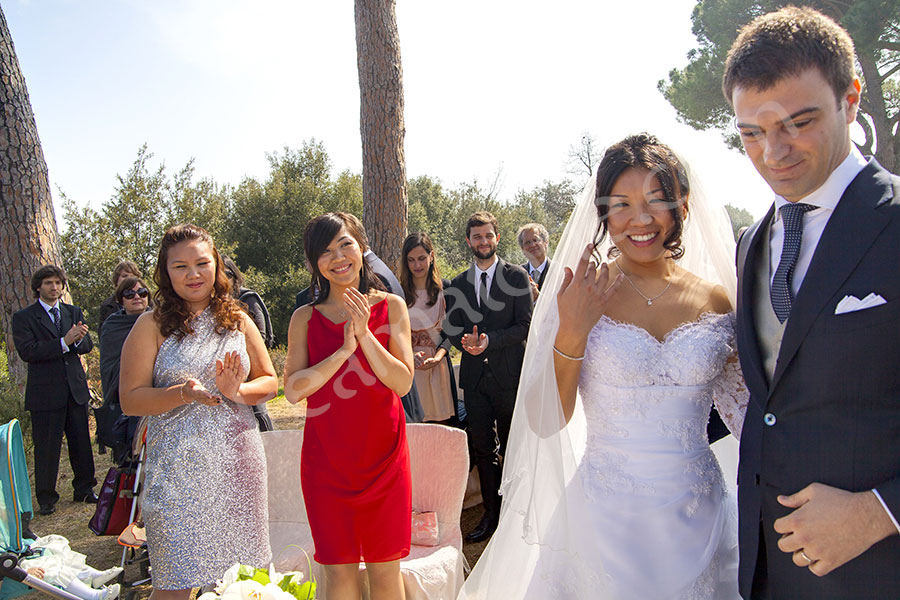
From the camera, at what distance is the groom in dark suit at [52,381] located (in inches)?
219

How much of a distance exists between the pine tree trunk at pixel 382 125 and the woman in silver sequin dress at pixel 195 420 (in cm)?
327

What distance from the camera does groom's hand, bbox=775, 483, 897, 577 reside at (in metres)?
→ 1.26

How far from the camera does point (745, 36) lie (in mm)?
1489

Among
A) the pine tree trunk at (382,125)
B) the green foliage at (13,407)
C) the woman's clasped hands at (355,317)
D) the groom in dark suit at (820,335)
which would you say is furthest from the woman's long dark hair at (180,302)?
the green foliage at (13,407)

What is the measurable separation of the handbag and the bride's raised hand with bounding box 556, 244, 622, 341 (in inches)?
112

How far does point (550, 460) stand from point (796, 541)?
2.85ft

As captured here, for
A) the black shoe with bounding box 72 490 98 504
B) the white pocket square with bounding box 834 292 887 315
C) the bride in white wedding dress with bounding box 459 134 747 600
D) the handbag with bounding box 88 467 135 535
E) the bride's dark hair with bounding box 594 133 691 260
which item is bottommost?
the black shoe with bounding box 72 490 98 504

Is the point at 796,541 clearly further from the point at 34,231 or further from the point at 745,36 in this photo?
the point at 34,231

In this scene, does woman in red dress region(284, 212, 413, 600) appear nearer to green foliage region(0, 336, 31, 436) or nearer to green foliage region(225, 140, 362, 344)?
green foliage region(0, 336, 31, 436)

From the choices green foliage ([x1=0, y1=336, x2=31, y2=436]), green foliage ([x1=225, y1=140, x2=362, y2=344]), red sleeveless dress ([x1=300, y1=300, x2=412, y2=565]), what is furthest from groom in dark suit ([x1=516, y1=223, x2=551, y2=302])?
green foliage ([x1=225, y1=140, x2=362, y2=344])

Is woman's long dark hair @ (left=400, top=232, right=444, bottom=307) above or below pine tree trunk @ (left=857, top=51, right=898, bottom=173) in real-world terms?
below

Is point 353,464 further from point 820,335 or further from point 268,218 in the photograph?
point 268,218

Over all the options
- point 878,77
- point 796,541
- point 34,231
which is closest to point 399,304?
point 796,541

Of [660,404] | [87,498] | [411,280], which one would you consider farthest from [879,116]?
[87,498]
